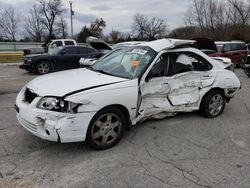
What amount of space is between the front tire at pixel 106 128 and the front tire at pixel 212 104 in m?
2.07

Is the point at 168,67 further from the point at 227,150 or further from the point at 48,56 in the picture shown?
the point at 48,56

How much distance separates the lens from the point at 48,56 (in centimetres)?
1396

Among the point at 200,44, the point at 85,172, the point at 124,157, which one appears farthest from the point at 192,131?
the point at 200,44

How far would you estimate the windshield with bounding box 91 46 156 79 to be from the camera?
4723 millimetres

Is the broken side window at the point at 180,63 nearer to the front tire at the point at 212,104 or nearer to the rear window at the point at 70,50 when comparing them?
the front tire at the point at 212,104

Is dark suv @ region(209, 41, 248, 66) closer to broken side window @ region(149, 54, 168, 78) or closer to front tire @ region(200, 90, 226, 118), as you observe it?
front tire @ region(200, 90, 226, 118)

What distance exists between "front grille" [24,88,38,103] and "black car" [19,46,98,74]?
9.52 meters

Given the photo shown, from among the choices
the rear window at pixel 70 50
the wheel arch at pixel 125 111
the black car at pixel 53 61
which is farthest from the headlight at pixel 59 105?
the rear window at pixel 70 50

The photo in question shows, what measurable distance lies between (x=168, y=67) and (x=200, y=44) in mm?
7985

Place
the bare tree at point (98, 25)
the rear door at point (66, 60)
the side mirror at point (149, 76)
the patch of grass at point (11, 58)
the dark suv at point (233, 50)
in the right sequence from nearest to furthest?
1. the side mirror at point (149, 76)
2. the rear door at point (66, 60)
3. the dark suv at point (233, 50)
4. the patch of grass at point (11, 58)
5. the bare tree at point (98, 25)

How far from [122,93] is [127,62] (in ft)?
3.01

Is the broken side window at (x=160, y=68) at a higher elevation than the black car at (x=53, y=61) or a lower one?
higher

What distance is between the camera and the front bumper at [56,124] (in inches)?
148

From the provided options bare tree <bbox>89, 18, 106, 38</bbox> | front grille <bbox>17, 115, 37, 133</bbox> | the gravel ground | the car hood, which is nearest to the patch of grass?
the gravel ground
